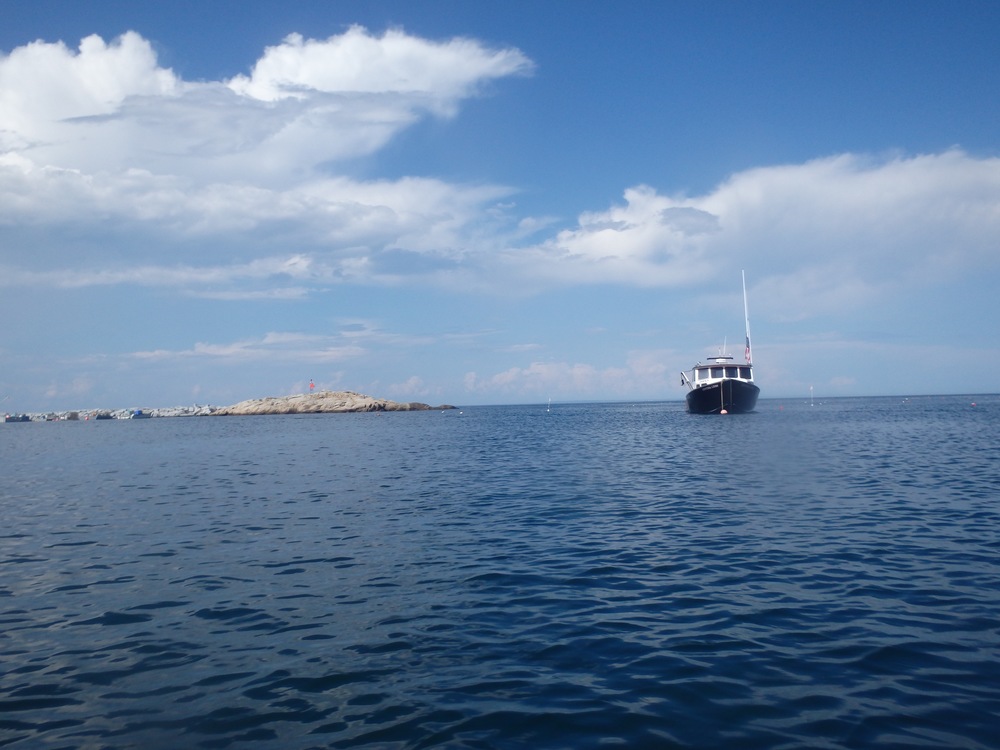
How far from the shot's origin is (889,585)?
1259cm

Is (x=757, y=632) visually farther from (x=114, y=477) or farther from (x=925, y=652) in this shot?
(x=114, y=477)

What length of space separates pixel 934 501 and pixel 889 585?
36.3 ft

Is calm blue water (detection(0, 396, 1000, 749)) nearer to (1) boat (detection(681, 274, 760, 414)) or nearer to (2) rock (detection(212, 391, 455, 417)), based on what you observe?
(1) boat (detection(681, 274, 760, 414))

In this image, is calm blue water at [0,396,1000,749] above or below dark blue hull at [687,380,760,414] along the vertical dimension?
below

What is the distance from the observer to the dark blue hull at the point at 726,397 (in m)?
84.2

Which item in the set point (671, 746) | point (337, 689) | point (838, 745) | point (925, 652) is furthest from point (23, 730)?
point (925, 652)

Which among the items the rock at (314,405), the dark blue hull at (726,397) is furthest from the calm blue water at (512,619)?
the rock at (314,405)

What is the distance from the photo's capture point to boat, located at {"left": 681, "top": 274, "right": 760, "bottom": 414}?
84562 mm

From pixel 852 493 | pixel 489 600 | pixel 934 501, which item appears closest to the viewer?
pixel 489 600

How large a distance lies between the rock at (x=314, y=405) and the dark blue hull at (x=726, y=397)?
4549 inches

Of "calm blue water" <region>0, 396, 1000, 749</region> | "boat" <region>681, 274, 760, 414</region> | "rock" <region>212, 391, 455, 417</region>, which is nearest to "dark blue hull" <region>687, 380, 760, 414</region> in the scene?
"boat" <region>681, 274, 760, 414</region>

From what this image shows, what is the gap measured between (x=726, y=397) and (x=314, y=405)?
5099 inches

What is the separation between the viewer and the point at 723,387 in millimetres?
84000

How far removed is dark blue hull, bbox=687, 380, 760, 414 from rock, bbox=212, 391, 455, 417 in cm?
11554
